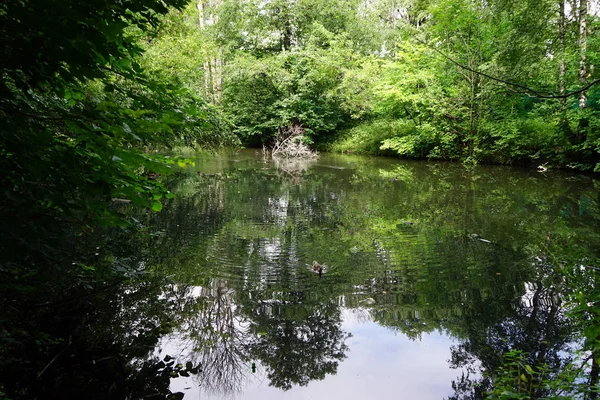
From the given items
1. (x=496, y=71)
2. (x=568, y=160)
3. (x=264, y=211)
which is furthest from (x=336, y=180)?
(x=568, y=160)

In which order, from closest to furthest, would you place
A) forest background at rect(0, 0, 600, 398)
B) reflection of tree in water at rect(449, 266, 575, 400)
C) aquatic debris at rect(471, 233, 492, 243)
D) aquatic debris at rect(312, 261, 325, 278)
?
1. forest background at rect(0, 0, 600, 398)
2. reflection of tree in water at rect(449, 266, 575, 400)
3. aquatic debris at rect(312, 261, 325, 278)
4. aquatic debris at rect(471, 233, 492, 243)

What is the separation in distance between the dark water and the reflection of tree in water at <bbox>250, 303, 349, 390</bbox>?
0.04 feet

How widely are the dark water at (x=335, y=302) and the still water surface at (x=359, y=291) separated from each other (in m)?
0.02

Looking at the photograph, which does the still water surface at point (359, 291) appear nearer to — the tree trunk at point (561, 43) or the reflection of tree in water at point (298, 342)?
the reflection of tree in water at point (298, 342)

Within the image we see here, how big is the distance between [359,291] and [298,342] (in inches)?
50.3

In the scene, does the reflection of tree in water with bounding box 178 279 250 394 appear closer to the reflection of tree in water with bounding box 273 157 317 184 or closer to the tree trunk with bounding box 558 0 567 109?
the reflection of tree in water with bounding box 273 157 317 184

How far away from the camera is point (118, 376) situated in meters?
2.93

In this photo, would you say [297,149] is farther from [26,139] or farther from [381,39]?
[26,139]

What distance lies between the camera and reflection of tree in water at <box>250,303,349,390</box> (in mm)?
3242

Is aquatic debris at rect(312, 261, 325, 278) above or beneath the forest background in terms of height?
Answer: beneath

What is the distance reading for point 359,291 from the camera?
4633mm

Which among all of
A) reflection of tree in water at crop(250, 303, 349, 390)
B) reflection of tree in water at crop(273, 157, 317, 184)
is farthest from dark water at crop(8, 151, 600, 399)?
reflection of tree in water at crop(273, 157, 317, 184)

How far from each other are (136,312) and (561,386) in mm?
3518

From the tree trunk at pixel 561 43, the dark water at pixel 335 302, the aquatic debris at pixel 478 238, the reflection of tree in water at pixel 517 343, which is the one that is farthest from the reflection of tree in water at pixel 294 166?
the reflection of tree in water at pixel 517 343
